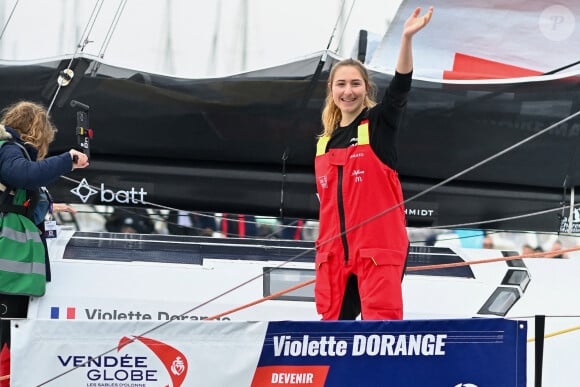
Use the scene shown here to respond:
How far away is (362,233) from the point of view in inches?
116

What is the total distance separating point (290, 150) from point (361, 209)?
1.30 metres

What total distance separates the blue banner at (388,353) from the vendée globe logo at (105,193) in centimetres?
176

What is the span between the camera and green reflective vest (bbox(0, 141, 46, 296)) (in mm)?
3436

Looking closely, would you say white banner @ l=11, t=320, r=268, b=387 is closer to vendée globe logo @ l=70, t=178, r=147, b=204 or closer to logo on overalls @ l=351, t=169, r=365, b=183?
logo on overalls @ l=351, t=169, r=365, b=183

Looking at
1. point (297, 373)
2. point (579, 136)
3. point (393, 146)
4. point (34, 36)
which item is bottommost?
point (297, 373)

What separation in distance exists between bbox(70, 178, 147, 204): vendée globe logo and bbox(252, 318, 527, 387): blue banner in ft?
5.79

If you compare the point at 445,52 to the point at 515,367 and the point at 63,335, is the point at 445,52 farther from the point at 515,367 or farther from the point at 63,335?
the point at 63,335

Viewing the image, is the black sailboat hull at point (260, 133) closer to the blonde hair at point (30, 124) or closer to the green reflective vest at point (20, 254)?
the blonde hair at point (30, 124)

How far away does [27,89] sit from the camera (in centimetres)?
419

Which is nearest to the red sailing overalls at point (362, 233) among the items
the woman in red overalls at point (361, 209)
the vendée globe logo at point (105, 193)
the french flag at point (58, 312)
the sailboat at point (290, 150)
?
the woman in red overalls at point (361, 209)

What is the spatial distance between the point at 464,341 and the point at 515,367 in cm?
19

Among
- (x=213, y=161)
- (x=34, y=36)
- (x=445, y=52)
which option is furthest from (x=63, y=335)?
(x=445, y=52)

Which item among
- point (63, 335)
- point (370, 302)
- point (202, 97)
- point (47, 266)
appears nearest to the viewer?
point (63, 335)

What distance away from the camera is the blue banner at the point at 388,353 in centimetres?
267
